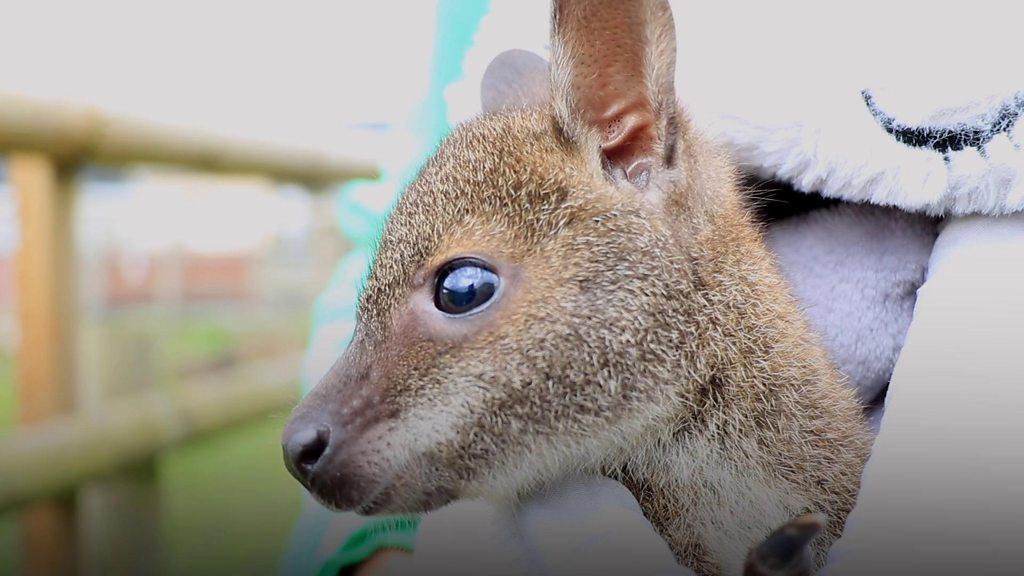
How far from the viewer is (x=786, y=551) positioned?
0.66 meters

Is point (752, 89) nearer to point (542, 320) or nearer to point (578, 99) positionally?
point (578, 99)

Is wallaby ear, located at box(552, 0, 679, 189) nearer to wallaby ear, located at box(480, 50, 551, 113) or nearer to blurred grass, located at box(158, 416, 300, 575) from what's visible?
wallaby ear, located at box(480, 50, 551, 113)

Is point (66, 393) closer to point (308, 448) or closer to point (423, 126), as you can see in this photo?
point (423, 126)

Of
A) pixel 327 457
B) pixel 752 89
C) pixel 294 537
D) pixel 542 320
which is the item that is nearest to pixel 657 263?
pixel 542 320

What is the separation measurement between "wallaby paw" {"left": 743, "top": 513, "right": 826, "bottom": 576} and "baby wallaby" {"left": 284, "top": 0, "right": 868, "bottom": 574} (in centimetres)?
14

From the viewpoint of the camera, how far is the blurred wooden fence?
1.34m

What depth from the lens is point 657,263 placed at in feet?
2.65

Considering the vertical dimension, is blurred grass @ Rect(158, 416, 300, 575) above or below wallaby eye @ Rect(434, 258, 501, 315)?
below

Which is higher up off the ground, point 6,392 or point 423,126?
point 423,126

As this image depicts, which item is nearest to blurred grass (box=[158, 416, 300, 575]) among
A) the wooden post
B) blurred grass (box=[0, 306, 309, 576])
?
blurred grass (box=[0, 306, 309, 576])

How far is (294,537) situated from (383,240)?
61cm

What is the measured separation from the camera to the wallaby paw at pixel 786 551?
648mm

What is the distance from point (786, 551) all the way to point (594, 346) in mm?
244

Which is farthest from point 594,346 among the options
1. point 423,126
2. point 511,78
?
point 423,126
